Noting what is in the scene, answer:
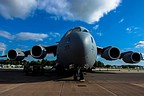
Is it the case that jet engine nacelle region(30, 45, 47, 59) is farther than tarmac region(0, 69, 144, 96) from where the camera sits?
Yes

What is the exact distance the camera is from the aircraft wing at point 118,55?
80.6 ft

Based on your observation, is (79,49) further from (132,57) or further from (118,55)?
(132,57)

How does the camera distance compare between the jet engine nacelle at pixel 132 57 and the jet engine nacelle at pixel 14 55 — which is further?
the jet engine nacelle at pixel 14 55

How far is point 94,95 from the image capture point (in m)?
9.37

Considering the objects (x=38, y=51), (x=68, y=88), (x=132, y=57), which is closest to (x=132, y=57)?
(x=132, y=57)

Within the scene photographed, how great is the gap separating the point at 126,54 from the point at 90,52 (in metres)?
12.5

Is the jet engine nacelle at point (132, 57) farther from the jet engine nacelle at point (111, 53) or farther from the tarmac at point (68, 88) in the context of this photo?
the tarmac at point (68, 88)

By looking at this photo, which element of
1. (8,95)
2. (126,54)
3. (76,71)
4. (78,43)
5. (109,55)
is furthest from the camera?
(126,54)

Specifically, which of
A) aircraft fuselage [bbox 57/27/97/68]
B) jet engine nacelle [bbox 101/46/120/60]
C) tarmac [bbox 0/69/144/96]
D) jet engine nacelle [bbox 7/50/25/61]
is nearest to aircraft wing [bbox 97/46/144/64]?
jet engine nacelle [bbox 101/46/120/60]

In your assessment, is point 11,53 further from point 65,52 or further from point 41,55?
point 65,52

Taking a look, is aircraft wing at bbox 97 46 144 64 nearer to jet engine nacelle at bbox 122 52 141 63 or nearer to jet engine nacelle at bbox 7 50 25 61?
jet engine nacelle at bbox 122 52 141 63

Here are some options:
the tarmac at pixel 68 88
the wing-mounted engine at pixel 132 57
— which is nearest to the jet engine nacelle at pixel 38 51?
the tarmac at pixel 68 88

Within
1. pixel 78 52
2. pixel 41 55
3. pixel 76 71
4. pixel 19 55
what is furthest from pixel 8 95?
pixel 19 55

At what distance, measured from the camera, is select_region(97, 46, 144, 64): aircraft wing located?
80.6 feet
